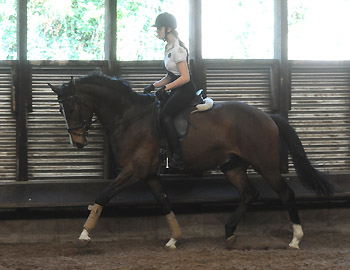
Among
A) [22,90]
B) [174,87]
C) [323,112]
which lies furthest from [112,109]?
[323,112]

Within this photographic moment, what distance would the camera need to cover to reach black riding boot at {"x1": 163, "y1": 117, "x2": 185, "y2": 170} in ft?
17.9

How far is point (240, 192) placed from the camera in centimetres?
581

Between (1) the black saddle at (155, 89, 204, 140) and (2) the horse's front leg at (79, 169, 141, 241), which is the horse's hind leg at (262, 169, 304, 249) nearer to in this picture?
(1) the black saddle at (155, 89, 204, 140)

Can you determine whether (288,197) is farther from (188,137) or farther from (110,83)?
(110,83)

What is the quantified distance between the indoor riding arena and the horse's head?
14 millimetres

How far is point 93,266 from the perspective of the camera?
4.61 meters

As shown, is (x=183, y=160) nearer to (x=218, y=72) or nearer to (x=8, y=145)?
(x=218, y=72)

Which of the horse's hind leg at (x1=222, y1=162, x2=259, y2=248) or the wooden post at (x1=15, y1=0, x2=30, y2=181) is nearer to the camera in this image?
the horse's hind leg at (x1=222, y1=162, x2=259, y2=248)

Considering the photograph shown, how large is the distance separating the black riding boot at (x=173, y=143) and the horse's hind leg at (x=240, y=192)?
0.67 meters

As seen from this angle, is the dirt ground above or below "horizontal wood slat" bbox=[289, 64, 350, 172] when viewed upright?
below

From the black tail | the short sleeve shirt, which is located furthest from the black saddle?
the black tail

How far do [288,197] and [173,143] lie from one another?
1.34m

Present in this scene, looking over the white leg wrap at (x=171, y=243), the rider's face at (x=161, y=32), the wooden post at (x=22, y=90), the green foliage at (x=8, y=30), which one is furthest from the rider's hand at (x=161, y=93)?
the green foliage at (x=8, y=30)

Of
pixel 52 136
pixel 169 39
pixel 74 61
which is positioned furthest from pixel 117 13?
pixel 52 136
